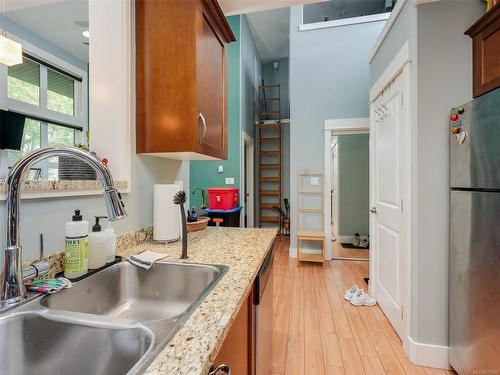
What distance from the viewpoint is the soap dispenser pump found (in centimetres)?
95

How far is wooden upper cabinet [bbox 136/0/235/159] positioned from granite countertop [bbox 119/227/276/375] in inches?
19.3

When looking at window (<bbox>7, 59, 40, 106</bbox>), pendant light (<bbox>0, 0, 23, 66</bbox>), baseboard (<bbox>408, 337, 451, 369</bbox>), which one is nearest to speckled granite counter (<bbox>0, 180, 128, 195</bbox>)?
pendant light (<bbox>0, 0, 23, 66</bbox>)

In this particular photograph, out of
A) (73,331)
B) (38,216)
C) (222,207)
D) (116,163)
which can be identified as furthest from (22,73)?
(73,331)

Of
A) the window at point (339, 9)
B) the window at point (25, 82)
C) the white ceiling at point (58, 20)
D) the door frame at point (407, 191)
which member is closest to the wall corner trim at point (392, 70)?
the door frame at point (407, 191)

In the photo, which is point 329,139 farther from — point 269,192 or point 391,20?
point 269,192

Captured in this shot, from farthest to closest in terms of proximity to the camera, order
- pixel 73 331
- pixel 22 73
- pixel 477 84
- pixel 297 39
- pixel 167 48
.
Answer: pixel 297 39
pixel 22 73
pixel 477 84
pixel 167 48
pixel 73 331

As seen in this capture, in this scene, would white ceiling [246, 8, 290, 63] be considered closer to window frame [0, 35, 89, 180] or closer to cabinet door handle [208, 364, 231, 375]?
window frame [0, 35, 89, 180]

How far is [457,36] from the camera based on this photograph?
5.25 ft

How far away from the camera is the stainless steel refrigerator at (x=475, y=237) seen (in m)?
1.22

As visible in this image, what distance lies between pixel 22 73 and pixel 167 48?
339 cm

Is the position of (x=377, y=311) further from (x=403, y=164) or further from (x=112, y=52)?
(x=112, y=52)

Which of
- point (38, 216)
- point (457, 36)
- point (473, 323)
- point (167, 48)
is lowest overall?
point (473, 323)

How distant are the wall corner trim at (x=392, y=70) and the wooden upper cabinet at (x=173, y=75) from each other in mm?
1302

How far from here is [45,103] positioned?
3.66 m
